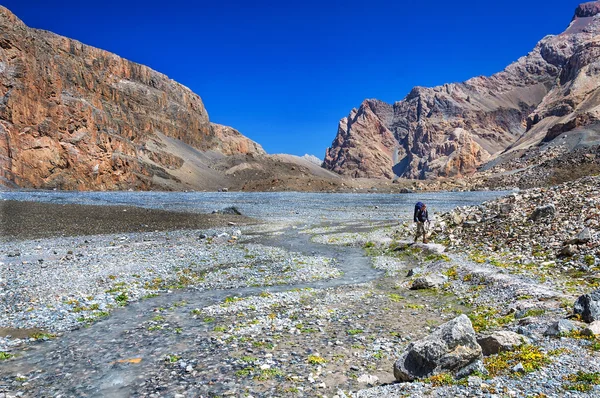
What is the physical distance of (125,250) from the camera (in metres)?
27.1

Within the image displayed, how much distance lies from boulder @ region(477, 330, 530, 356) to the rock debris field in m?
0.04

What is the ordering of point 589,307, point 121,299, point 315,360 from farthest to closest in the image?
1. point 121,299
2. point 315,360
3. point 589,307

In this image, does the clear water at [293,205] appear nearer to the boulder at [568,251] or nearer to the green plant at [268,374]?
the boulder at [568,251]

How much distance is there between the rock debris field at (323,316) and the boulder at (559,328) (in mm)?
50

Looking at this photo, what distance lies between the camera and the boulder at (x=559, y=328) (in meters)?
8.88

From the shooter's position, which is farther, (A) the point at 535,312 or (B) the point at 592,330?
(A) the point at 535,312

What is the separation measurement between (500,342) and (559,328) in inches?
61.3

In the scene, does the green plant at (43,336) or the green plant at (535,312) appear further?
the green plant at (43,336)

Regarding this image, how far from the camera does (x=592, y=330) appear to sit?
334 inches

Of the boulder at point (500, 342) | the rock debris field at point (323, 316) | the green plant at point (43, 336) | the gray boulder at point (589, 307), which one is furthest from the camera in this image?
the green plant at point (43, 336)

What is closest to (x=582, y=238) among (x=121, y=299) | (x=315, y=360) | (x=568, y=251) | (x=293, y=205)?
(x=568, y=251)

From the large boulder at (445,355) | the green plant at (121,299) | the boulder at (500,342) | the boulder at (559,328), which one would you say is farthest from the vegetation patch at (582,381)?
the green plant at (121,299)

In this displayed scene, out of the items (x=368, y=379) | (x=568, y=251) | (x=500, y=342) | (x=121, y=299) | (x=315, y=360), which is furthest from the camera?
(x=568, y=251)

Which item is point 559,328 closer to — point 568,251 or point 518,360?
point 518,360
